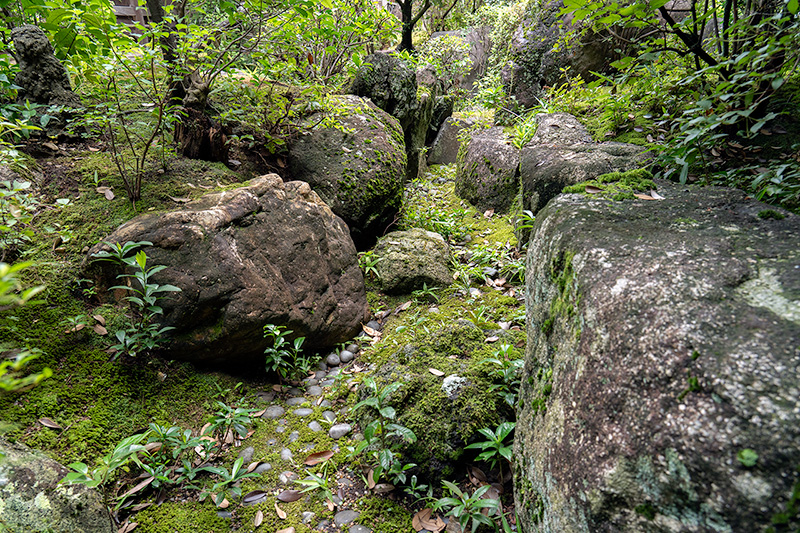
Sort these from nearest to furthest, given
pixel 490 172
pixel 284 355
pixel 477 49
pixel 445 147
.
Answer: pixel 284 355 < pixel 490 172 < pixel 445 147 < pixel 477 49

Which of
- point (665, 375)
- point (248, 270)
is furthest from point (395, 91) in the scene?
point (665, 375)

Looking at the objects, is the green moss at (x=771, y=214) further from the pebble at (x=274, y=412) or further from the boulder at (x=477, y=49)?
the boulder at (x=477, y=49)

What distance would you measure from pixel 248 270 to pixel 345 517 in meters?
1.97

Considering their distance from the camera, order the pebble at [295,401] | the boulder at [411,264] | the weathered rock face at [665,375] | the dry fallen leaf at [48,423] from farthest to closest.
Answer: the boulder at [411,264] < the pebble at [295,401] < the dry fallen leaf at [48,423] < the weathered rock face at [665,375]

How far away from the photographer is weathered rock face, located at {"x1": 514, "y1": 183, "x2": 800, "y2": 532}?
0.96 metres

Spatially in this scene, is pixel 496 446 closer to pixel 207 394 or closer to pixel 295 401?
pixel 295 401

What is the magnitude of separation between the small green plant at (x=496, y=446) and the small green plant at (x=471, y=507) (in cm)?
17

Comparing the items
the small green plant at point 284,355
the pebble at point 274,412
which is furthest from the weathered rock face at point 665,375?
the small green plant at point 284,355

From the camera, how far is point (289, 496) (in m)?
2.40

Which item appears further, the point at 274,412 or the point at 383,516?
the point at 274,412

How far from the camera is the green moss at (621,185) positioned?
7.39 ft

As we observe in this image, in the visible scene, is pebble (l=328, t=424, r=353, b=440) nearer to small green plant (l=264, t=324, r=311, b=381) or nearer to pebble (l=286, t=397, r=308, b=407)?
pebble (l=286, t=397, r=308, b=407)

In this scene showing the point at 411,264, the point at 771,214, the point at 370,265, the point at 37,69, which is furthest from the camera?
the point at 370,265

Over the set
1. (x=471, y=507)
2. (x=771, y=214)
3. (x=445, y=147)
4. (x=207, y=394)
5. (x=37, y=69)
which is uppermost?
(x=37, y=69)
